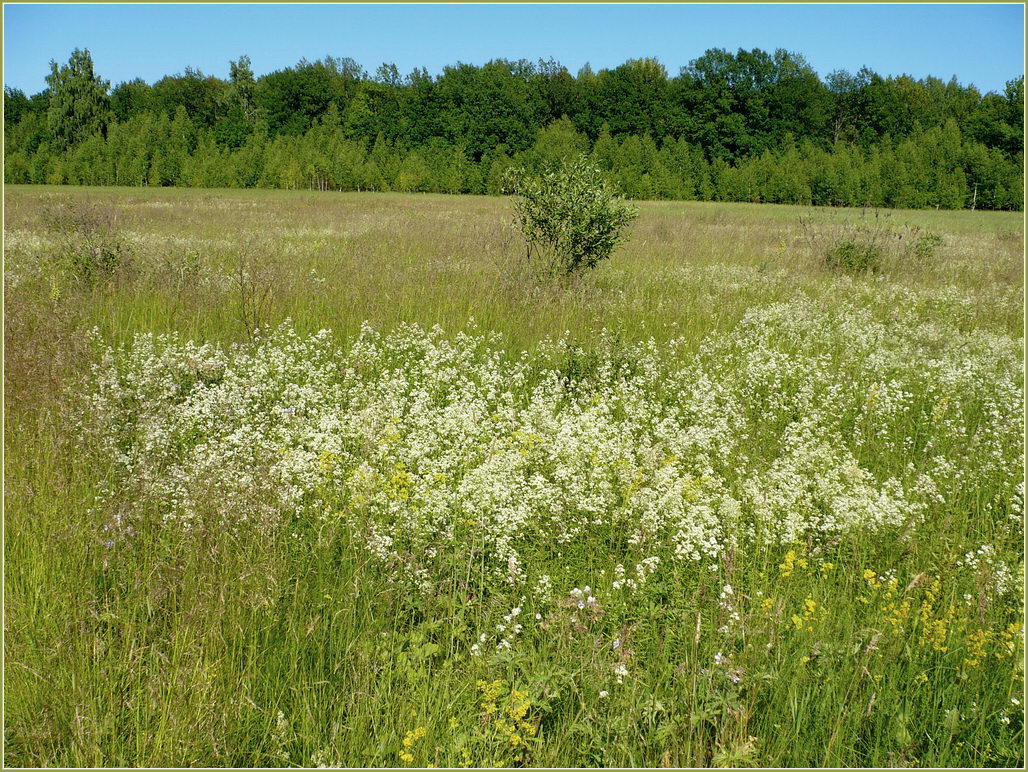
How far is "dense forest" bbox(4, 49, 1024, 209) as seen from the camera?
59.2m

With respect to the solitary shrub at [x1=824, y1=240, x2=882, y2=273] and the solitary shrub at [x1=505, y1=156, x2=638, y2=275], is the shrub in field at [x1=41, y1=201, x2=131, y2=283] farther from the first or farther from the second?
the solitary shrub at [x1=824, y1=240, x2=882, y2=273]

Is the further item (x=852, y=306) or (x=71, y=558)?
(x=852, y=306)

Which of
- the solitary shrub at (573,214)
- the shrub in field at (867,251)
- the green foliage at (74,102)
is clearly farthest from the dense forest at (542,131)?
the solitary shrub at (573,214)

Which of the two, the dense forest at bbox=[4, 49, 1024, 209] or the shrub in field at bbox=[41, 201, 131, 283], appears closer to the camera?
the shrub in field at bbox=[41, 201, 131, 283]

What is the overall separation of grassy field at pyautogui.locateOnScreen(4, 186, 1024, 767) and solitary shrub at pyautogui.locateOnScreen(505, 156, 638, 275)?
3.67 meters

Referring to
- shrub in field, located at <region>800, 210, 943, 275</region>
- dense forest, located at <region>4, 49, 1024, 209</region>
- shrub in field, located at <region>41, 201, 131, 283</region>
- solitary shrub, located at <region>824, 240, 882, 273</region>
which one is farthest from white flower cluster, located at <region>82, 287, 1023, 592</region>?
dense forest, located at <region>4, 49, 1024, 209</region>

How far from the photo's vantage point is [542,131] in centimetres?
7756

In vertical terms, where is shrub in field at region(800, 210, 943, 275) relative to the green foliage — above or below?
below

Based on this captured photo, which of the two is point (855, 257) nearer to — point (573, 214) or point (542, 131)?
point (573, 214)

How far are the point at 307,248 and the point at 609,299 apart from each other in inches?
302

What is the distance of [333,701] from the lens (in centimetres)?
267

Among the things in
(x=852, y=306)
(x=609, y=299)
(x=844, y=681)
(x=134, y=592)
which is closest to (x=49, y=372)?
(x=134, y=592)

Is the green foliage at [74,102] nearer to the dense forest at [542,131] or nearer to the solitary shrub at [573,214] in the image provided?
the dense forest at [542,131]

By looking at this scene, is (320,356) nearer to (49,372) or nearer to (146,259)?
(49,372)
